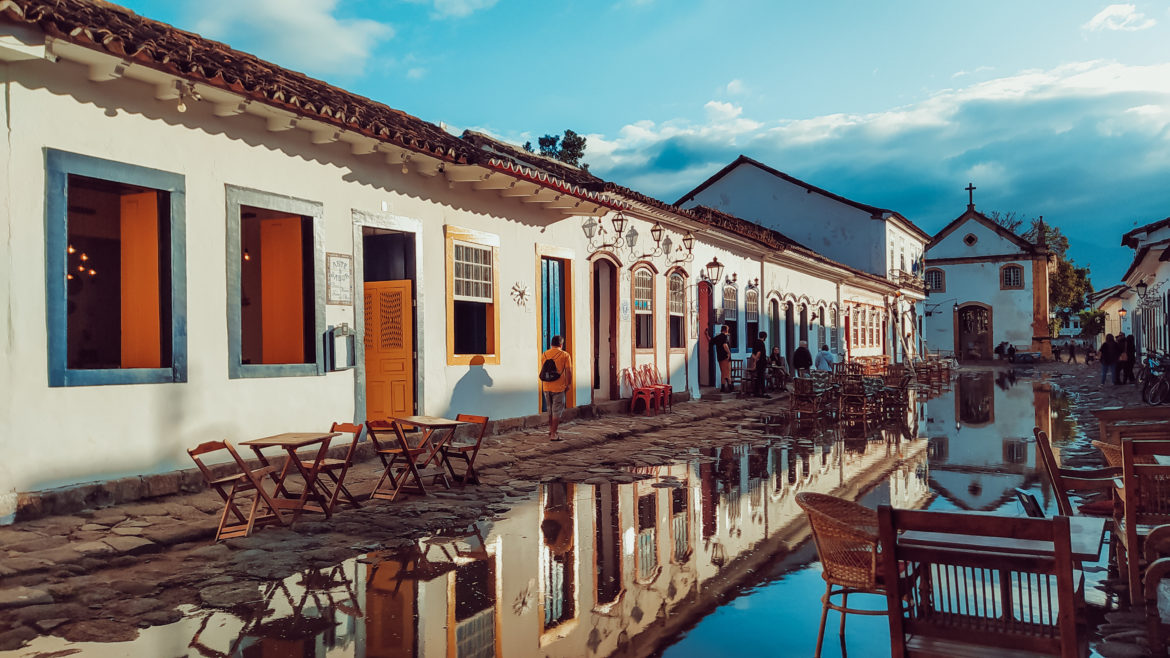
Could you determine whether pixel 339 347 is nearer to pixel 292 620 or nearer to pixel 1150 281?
pixel 292 620

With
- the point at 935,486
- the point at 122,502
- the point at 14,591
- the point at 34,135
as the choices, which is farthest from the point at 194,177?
the point at 935,486

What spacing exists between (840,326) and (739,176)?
7880 millimetres

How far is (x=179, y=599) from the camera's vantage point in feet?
15.2

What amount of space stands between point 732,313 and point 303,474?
618 inches

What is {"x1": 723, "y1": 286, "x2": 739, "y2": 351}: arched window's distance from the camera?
2038 cm

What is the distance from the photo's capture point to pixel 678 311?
18016mm

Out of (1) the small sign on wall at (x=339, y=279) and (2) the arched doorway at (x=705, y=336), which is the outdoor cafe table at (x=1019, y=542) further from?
(2) the arched doorway at (x=705, y=336)

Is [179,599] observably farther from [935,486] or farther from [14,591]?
[935,486]

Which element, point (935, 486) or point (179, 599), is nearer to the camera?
point (179, 599)

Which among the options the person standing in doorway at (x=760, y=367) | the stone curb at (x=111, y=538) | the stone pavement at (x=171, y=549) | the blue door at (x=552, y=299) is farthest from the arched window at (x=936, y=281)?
the stone curb at (x=111, y=538)

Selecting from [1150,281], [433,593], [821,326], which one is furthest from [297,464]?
[1150,281]

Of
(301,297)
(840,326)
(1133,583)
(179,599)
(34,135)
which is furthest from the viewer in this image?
(840,326)

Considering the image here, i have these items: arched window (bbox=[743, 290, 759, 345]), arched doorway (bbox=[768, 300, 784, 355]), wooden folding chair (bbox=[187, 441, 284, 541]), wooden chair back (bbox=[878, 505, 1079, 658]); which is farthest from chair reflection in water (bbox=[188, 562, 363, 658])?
arched doorway (bbox=[768, 300, 784, 355])

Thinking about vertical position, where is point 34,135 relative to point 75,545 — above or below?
above
